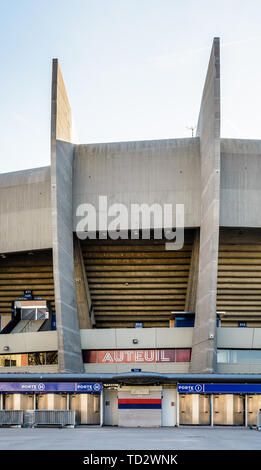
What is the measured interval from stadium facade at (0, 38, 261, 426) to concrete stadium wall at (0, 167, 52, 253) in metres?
0.07

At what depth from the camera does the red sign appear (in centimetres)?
3400

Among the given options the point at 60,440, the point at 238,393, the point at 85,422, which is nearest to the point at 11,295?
the point at 85,422

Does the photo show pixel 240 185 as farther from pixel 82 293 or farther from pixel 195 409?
pixel 195 409

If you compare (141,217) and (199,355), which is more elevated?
(141,217)

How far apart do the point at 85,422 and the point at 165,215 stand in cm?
1253

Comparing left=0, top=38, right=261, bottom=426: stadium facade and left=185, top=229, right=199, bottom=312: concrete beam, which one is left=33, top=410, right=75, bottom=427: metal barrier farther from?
left=185, top=229, right=199, bottom=312: concrete beam

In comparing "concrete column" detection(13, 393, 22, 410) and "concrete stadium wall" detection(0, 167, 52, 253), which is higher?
"concrete stadium wall" detection(0, 167, 52, 253)

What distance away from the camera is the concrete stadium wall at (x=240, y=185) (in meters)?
32.1

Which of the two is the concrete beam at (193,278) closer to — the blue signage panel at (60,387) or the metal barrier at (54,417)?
the blue signage panel at (60,387)

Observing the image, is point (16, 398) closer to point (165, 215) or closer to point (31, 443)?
point (31, 443)

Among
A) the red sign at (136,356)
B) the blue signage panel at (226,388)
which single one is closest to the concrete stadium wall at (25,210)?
the red sign at (136,356)

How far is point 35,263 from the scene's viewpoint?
38062 millimetres

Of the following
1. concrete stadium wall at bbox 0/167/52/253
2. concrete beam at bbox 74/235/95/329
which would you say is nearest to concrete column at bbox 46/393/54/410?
concrete beam at bbox 74/235/95/329

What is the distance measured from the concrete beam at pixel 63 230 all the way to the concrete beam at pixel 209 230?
23.9 feet
